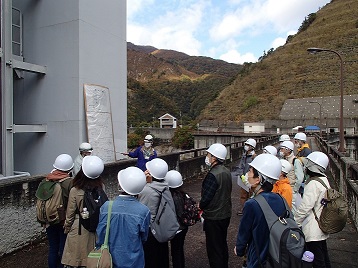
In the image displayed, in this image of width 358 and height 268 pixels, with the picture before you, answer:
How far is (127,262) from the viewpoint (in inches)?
110

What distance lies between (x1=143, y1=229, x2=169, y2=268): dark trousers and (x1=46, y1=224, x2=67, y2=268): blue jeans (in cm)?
112

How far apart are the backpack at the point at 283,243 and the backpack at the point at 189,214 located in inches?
53.8

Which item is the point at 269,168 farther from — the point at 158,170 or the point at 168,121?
the point at 168,121

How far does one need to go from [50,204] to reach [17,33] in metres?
7.92

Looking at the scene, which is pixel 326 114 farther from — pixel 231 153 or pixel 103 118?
pixel 103 118

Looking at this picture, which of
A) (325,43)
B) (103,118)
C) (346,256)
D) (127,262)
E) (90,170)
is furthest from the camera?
(325,43)

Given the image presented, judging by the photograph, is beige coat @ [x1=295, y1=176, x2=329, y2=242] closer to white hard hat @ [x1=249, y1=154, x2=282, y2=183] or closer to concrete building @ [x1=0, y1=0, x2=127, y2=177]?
white hard hat @ [x1=249, y1=154, x2=282, y2=183]

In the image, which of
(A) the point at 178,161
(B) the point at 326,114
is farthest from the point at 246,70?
(A) the point at 178,161

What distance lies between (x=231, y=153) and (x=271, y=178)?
579 inches

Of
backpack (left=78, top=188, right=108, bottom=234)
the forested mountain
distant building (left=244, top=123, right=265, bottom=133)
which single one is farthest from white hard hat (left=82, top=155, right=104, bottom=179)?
the forested mountain

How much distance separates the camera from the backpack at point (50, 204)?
3.70 metres

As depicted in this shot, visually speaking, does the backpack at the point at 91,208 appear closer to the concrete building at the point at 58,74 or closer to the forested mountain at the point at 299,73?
the concrete building at the point at 58,74

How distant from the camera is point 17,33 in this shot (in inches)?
376

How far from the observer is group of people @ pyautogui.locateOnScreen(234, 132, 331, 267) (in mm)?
2639
